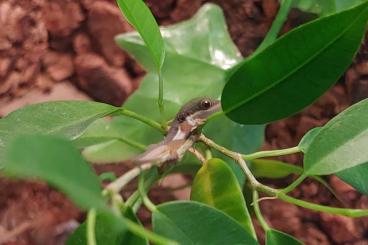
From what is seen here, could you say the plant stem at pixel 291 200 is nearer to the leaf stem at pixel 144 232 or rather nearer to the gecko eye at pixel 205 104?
the gecko eye at pixel 205 104

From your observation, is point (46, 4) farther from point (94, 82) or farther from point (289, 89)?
point (289, 89)

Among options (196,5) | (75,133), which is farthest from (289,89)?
(196,5)

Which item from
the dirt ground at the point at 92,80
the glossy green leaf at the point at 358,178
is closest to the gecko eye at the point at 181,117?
the glossy green leaf at the point at 358,178

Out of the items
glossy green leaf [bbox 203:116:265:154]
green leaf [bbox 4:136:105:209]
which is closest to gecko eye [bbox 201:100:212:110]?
glossy green leaf [bbox 203:116:265:154]

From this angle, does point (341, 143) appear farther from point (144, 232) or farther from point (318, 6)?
point (318, 6)

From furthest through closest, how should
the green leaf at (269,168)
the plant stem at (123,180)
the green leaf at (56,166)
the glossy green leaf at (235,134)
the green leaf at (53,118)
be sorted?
the glossy green leaf at (235,134) < the green leaf at (269,168) < the green leaf at (53,118) < the plant stem at (123,180) < the green leaf at (56,166)

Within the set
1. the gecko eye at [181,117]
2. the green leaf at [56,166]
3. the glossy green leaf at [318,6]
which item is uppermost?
the green leaf at [56,166]

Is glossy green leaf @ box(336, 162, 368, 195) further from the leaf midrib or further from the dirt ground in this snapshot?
the dirt ground
